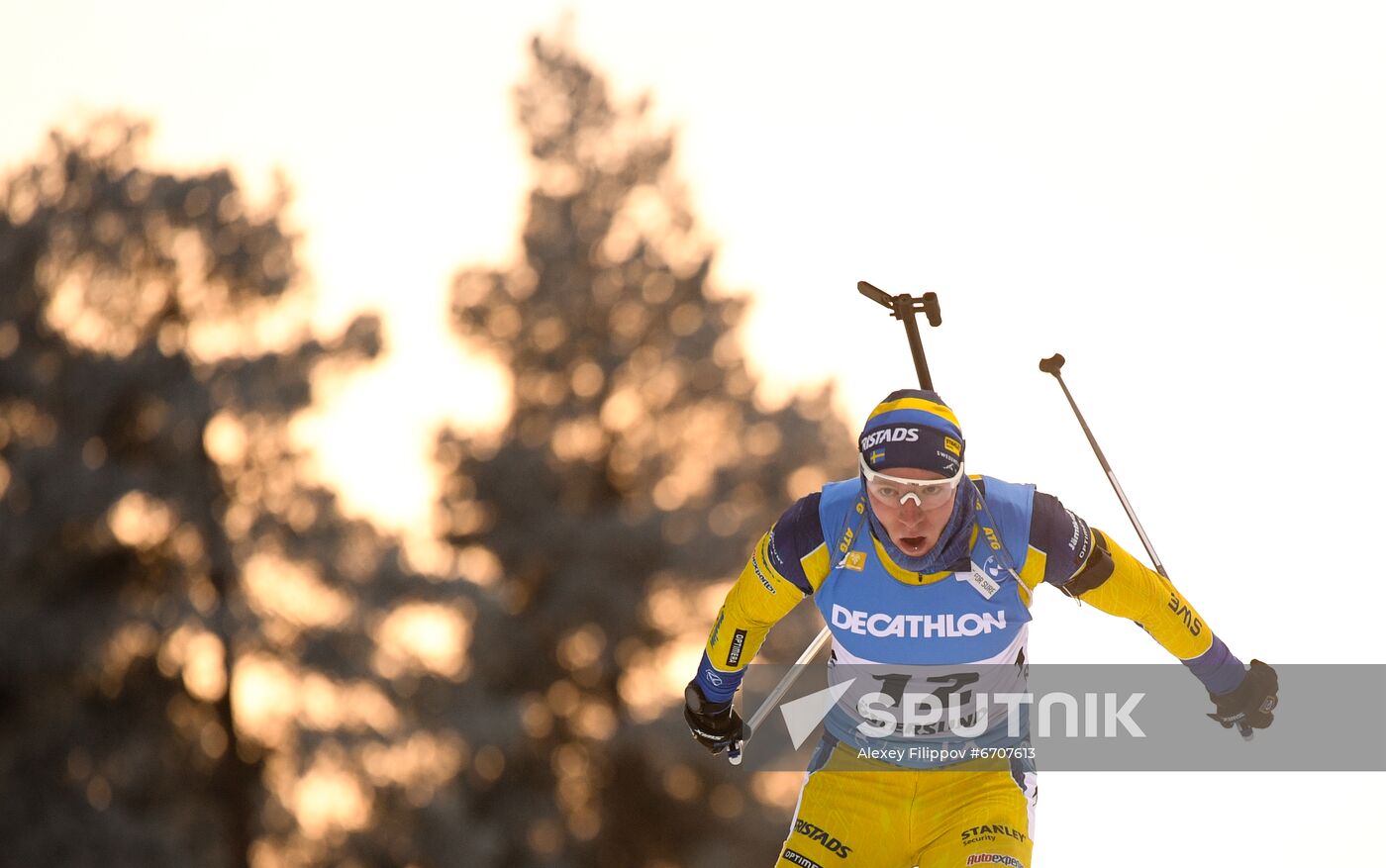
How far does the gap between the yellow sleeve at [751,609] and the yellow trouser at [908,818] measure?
1.90 feet

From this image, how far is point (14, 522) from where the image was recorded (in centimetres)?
2358

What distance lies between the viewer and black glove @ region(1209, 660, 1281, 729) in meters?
7.26

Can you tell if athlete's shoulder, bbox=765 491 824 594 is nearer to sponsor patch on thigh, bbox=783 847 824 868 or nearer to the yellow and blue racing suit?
the yellow and blue racing suit

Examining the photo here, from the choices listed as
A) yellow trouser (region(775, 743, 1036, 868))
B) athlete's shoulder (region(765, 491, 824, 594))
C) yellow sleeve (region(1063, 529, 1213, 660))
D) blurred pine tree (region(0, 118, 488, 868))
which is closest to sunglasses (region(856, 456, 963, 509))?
athlete's shoulder (region(765, 491, 824, 594))

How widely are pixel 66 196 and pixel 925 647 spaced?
19303 millimetres

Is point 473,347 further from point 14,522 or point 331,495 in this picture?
point 14,522

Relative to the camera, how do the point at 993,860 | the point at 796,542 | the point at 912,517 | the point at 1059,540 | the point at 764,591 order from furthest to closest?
the point at 764,591 < the point at 796,542 < the point at 1059,540 < the point at 993,860 < the point at 912,517

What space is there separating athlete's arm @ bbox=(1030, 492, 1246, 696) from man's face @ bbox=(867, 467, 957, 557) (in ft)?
1.35

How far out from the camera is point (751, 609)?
7188 millimetres

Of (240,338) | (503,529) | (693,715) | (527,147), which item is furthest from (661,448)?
(693,715)

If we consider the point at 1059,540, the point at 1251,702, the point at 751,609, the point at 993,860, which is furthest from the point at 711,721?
the point at 1251,702

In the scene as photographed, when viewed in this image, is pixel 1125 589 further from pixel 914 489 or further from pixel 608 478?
pixel 608 478

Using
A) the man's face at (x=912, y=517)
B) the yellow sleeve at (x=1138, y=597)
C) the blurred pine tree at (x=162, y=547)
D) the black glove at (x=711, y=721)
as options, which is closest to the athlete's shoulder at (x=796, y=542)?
the man's face at (x=912, y=517)

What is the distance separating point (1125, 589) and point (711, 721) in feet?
5.41
